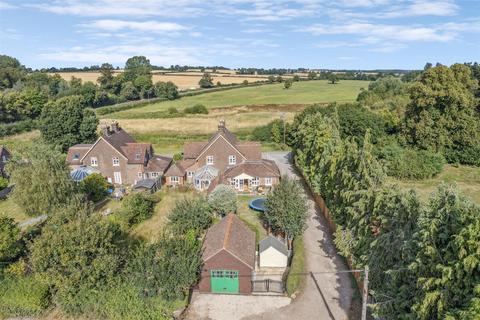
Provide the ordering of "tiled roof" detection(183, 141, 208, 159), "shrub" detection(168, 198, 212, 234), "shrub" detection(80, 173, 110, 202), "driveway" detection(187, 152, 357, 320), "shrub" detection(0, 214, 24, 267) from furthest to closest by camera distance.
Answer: "tiled roof" detection(183, 141, 208, 159), "shrub" detection(80, 173, 110, 202), "shrub" detection(168, 198, 212, 234), "shrub" detection(0, 214, 24, 267), "driveway" detection(187, 152, 357, 320)

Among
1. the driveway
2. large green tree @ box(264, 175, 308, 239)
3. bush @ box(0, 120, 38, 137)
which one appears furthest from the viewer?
bush @ box(0, 120, 38, 137)

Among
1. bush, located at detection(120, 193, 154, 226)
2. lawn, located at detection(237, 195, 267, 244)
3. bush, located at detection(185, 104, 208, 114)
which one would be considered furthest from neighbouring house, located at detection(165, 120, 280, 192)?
bush, located at detection(185, 104, 208, 114)

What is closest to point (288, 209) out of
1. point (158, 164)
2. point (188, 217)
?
point (188, 217)

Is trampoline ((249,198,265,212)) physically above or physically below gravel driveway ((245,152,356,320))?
above

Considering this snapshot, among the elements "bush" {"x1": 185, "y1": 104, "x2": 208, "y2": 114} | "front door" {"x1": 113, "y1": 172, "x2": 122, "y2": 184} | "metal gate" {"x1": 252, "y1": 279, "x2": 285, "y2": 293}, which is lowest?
"metal gate" {"x1": 252, "y1": 279, "x2": 285, "y2": 293}

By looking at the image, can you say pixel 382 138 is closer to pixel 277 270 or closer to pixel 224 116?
pixel 277 270

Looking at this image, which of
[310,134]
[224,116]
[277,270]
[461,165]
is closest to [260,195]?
[310,134]

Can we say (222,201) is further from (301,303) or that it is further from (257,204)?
(301,303)

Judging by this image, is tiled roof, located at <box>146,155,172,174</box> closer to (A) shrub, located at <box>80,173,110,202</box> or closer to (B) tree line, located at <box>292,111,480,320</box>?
(A) shrub, located at <box>80,173,110,202</box>
